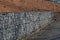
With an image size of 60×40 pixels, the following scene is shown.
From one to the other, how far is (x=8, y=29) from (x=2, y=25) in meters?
0.89

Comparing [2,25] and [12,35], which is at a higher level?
[2,25]

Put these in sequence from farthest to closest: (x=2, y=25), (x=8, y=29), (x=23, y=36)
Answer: (x=23, y=36) < (x=8, y=29) < (x=2, y=25)

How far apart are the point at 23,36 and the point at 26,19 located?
5.04 ft

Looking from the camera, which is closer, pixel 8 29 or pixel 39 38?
pixel 8 29

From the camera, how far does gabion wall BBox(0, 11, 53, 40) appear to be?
10.3 metres

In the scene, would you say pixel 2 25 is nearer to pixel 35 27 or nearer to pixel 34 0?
pixel 35 27

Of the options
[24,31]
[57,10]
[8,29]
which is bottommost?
[57,10]

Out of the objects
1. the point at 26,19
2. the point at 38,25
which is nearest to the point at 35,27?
the point at 38,25

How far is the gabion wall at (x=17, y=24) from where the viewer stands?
33.9ft

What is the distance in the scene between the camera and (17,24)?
40.6ft

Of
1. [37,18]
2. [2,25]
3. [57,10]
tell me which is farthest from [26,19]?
[57,10]

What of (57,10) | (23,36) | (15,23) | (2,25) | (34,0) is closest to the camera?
(2,25)

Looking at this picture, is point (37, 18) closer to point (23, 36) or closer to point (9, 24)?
point (23, 36)

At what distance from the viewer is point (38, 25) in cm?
1747
